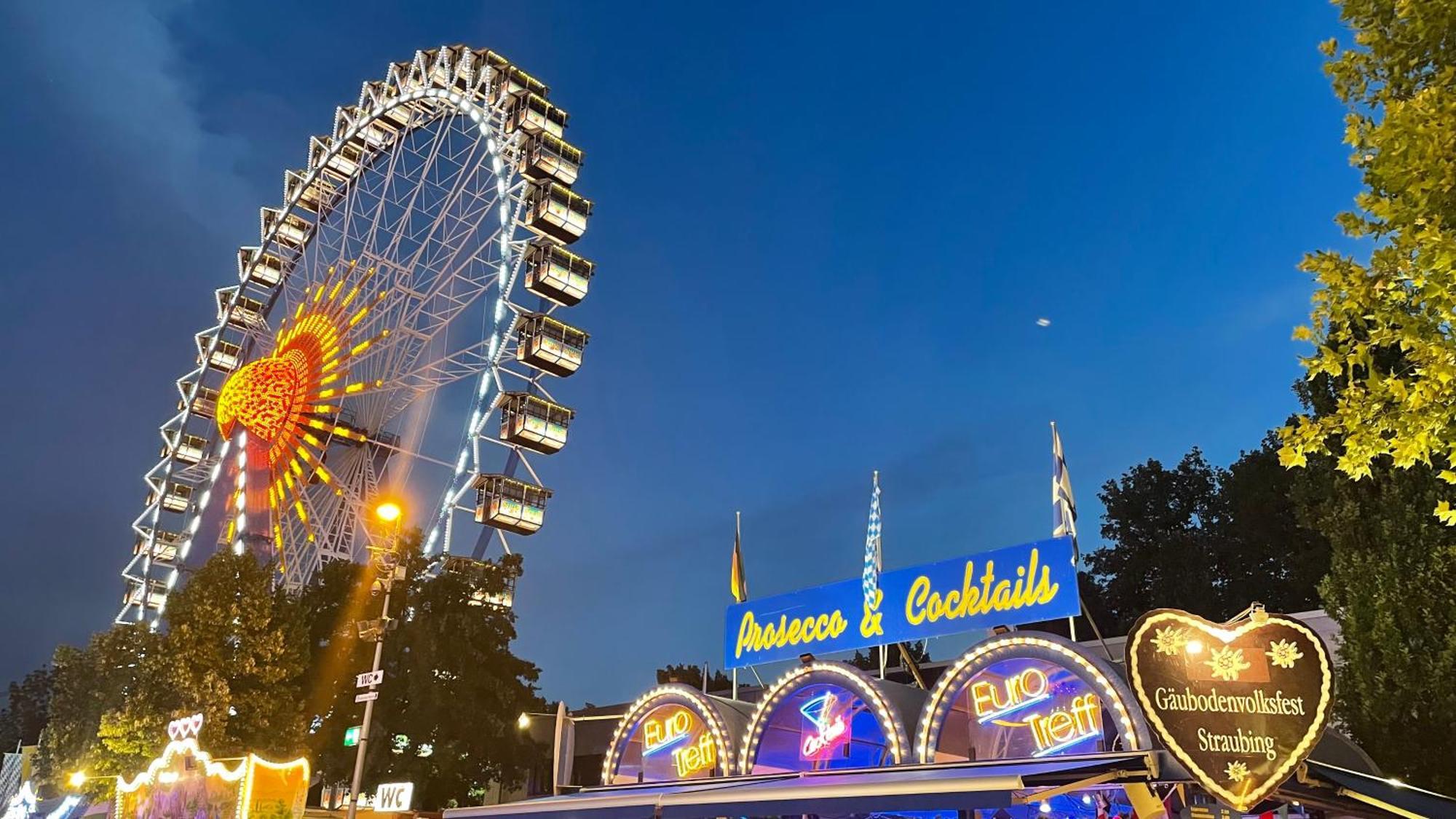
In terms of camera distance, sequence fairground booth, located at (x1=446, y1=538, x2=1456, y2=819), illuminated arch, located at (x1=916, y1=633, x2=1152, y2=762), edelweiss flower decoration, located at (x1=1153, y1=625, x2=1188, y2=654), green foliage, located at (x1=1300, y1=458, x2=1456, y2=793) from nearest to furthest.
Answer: fairground booth, located at (x1=446, y1=538, x2=1456, y2=819), edelweiss flower decoration, located at (x1=1153, y1=625, x2=1188, y2=654), illuminated arch, located at (x1=916, y1=633, x2=1152, y2=762), green foliage, located at (x1=1300, y1=458, x2=1456, y2=793)

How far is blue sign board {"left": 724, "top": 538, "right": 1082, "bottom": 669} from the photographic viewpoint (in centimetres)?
1305

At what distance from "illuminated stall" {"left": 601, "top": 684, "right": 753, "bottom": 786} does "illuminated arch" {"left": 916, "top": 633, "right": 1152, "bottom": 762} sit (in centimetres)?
361

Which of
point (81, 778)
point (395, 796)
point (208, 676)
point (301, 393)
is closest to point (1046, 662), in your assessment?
point (395, 796)

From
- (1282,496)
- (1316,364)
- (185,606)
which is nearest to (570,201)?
(185,606)

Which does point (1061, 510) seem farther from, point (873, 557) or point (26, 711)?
point (26, 711)

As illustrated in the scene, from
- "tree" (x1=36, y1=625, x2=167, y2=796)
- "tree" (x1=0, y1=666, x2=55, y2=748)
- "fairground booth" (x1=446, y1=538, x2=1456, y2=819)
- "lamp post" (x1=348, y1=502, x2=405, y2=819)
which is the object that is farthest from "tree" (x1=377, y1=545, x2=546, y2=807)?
"tree" (x1=0, y1=666, x2=55, y2=748)

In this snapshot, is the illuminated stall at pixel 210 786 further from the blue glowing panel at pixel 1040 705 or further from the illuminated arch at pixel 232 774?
the blue glowing panel at pixel 1040 705

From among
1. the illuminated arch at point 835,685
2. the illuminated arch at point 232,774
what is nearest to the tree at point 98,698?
the illuminated arch at point 232,774

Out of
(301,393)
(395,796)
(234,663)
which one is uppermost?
(301,393)

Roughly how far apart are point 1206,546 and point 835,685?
817 inches

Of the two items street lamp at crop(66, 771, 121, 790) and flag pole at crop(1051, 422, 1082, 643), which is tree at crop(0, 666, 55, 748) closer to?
street lamp at crop(66, 771, 121, 790)

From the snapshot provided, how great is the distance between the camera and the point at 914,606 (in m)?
14.5

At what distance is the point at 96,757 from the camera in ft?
79.2

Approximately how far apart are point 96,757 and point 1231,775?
989 inches
